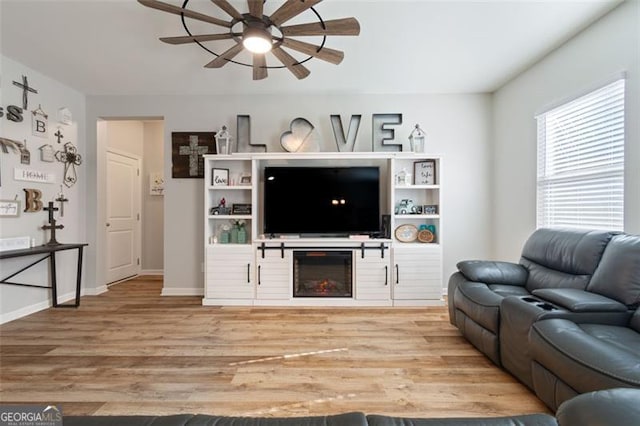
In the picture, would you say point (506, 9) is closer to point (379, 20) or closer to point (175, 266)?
point (379, 20)

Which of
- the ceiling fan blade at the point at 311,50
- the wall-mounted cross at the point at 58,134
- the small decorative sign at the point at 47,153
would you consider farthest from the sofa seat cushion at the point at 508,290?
the wall-mounted cross at the point at 58,134

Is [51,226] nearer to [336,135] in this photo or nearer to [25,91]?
[25,91]

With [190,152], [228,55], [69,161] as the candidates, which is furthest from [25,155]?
[228,55]

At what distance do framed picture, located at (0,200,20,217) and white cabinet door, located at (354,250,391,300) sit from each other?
152 inches

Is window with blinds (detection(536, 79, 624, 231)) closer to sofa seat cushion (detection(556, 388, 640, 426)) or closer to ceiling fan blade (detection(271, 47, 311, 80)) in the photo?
sofa seat cushion (detection(556, 388, 640, 426))

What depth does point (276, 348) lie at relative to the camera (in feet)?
8.72

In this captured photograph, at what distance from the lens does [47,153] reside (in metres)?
3.77

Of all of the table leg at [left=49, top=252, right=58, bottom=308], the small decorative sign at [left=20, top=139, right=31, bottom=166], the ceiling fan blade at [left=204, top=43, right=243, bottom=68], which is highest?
the ceiling fan blade at [left=204, top=43, right=243, bottom=68]

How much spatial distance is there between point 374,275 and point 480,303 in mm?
1538

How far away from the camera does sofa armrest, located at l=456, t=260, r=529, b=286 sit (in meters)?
2.84

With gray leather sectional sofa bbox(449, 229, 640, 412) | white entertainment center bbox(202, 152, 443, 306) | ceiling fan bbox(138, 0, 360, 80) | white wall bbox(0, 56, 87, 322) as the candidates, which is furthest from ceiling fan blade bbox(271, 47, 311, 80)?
white wall bbox(0, 56, 87, 322)

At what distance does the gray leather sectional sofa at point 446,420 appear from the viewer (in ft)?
2.64

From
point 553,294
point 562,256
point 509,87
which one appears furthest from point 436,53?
point 553,294

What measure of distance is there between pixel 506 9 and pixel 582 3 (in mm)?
567
